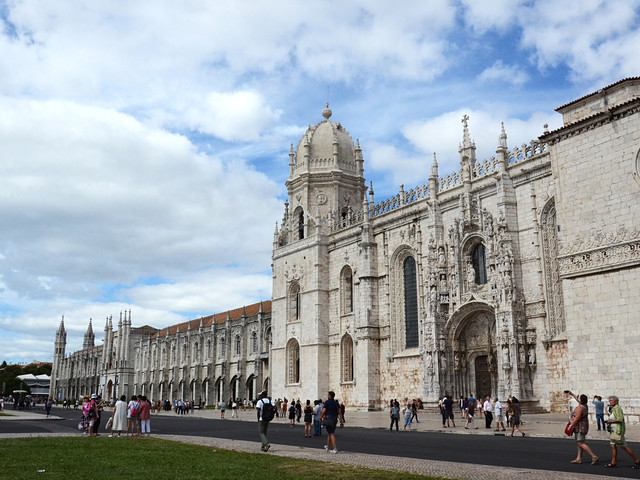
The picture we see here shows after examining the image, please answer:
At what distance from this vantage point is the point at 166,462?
12.5 m

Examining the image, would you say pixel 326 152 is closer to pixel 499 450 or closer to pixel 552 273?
pixel 552 273

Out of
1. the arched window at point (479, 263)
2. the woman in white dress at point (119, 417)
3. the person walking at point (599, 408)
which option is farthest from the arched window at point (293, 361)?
the person walking at point (599, 408)

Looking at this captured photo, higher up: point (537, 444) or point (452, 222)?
point (452, 222)

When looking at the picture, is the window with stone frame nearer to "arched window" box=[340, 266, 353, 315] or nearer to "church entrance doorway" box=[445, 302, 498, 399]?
"arched window" box=[340, 266, 353, 315]

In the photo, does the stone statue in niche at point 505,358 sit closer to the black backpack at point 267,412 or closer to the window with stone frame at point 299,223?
the black backpack at point 267,412

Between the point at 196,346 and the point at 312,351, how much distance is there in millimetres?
33212

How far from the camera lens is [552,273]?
96.2ft

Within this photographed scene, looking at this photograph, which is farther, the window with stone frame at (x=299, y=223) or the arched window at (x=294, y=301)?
the window with stone frame at (x=299, y=223)

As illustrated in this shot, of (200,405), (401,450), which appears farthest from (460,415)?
(200,405)

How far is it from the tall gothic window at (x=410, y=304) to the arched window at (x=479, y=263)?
504 centimetres

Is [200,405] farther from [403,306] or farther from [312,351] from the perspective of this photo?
[403,306]

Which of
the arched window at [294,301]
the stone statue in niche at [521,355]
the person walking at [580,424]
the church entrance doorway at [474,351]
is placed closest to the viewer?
the person walking at [580,424]

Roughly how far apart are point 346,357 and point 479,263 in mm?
12866

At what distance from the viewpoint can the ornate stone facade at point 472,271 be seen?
22.1 m
